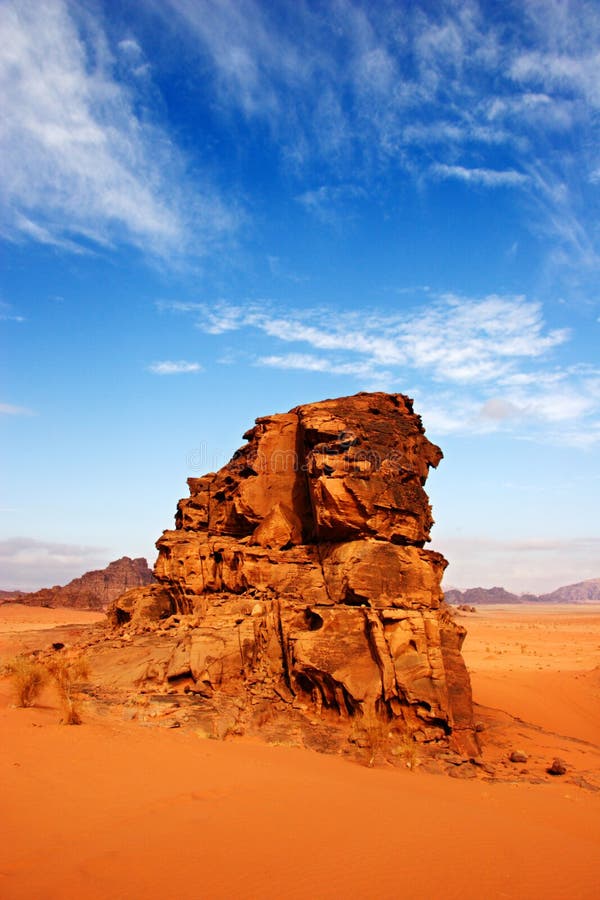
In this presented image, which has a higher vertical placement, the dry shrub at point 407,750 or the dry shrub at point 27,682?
the dry shrub at point 27,682

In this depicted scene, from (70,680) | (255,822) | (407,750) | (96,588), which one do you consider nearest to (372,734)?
(407,750)

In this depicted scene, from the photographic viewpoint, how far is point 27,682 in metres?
11.7

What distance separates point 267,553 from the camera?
1555cm

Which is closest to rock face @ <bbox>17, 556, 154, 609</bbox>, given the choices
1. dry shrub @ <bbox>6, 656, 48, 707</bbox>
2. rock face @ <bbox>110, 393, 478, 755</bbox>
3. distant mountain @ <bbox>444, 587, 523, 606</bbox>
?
rock face @ <bbox>110, 393, 478, 755</bbox>

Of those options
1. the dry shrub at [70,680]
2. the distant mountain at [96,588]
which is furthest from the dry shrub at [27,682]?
the distant mountain at [96,588]

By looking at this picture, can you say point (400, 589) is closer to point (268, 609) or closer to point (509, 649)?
point (268, 609)

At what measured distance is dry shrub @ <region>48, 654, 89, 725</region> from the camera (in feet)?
34.0

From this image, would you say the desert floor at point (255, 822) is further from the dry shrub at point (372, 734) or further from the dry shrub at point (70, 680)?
the dry shrub at point (372, 734)

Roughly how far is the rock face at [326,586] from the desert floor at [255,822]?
73.3 inches

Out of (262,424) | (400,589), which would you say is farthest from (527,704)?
(262,424)

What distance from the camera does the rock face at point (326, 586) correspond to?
41.3ft

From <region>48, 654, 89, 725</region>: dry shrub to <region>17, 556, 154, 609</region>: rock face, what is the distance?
52.9 m

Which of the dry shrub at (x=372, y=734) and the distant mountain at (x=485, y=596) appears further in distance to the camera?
the distant mountain at (x=485, y=596)

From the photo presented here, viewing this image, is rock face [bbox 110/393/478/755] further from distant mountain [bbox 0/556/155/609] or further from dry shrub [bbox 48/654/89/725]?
distant mountain [bbox 0/556/155/609]
